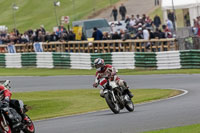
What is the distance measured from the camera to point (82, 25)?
37.7 metres

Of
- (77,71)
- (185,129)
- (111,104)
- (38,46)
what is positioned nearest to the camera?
(185,129)

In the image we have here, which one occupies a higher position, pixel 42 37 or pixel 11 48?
pixel 42 37

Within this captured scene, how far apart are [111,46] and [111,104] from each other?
1831 cm

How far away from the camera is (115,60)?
32.8 meters

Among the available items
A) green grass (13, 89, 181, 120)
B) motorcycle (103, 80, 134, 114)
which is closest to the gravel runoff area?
green grass (13, 89, 181, 120)

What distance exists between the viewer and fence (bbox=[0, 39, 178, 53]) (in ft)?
103

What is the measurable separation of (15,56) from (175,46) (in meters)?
13.2

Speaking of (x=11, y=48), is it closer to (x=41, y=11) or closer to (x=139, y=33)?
(x=139, y=33)

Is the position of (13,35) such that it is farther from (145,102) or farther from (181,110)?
(181,110)

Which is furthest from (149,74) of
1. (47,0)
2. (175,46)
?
(47,0)

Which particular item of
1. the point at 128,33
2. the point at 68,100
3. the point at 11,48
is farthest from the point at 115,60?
the point at 11,48

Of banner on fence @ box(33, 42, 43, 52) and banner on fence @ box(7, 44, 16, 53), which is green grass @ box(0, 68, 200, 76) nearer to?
banner on fence @ box(33, 42, 43, 52)

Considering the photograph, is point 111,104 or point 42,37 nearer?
point 111,104

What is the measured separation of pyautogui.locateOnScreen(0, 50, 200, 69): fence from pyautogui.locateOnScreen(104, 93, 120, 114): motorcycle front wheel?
13035mm
